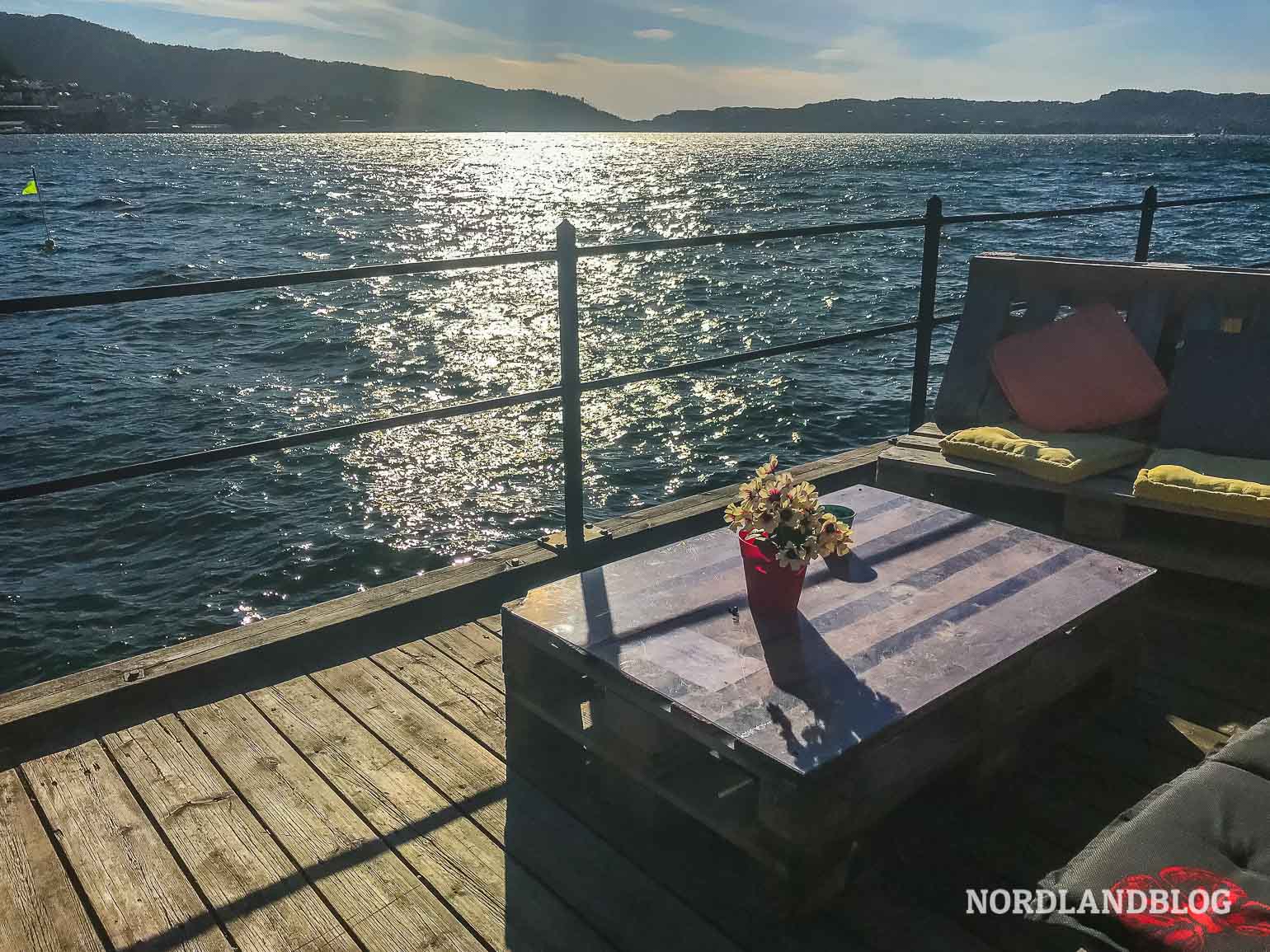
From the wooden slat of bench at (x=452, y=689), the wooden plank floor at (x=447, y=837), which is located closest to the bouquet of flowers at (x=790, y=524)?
the wooden plank floor at (x=447, y=837)

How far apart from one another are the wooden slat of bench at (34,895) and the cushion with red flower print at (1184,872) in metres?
1.91

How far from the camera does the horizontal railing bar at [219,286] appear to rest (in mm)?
2541

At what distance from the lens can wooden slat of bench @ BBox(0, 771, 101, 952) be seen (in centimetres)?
200

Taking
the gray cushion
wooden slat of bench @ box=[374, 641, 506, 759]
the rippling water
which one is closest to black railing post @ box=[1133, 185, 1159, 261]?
the gray cushion

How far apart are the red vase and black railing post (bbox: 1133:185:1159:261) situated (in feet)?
13.4

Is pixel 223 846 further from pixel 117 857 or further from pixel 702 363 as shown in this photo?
pixel 702 363

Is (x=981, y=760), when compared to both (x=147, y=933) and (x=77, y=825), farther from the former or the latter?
(x=77, y=825)

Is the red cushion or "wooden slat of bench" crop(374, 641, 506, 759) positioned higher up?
the red cushion

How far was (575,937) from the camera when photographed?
6.42ft

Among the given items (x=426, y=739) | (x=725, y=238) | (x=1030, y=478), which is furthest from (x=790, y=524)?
(x=725, y=238)

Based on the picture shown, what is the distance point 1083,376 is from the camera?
3.76 m

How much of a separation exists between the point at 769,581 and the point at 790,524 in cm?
17

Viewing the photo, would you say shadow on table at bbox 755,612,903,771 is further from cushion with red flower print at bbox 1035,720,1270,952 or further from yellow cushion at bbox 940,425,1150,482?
yellow cushion at bbox 940,425,1150,482

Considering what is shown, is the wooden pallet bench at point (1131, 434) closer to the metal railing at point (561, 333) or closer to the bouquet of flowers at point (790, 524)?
the metal railing at point (561, 333)
